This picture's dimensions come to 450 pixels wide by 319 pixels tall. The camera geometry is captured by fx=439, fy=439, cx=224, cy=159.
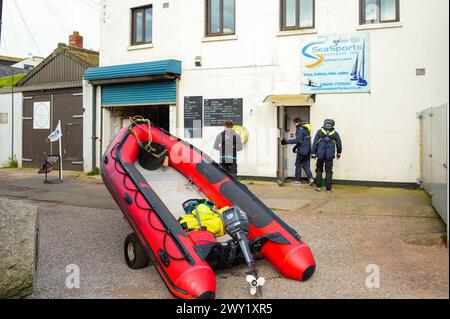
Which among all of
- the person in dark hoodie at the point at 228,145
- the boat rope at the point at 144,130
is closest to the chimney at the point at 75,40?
the person in dark hoodie at the point at 228,145

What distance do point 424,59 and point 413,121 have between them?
1510 millimetres

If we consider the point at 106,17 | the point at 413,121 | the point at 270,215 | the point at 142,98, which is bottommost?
the point at 270,215

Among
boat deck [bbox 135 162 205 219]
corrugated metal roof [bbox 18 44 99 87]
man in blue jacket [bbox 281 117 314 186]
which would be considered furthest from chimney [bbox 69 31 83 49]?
boat deck [bbox 135 162 205 219]

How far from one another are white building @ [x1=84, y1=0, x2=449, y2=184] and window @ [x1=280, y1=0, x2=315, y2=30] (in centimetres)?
3

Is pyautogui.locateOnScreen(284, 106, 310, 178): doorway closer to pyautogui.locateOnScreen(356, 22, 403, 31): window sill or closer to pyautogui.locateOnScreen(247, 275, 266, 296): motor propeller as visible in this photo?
pyautogui.locateOnScreen(356, 22, 403, 31): window sill

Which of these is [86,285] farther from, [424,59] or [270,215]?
[424,59]

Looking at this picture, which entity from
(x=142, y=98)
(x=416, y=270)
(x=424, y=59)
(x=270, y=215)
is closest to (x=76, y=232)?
(x=270, y=215)

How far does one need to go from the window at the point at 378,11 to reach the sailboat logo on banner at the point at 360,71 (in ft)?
2.32

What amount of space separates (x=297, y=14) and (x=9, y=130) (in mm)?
12651

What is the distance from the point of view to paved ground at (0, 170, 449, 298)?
14.7 ft

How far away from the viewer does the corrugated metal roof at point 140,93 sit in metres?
13.7

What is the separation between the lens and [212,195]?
245 inches

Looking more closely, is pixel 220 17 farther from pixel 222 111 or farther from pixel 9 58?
pixel 9 58

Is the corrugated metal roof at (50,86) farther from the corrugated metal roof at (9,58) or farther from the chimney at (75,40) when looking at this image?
the corrugated metal roof at (9,58)
